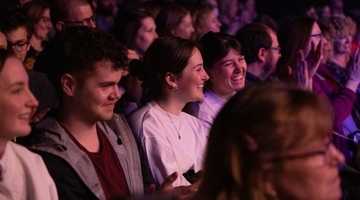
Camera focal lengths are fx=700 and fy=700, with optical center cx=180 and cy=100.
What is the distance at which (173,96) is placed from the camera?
3.23 metres

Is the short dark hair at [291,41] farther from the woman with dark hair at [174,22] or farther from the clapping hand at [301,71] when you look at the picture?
the woman with dark hair at [174,22]

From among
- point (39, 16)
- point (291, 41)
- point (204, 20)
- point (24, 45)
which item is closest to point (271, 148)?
point (24, 45)

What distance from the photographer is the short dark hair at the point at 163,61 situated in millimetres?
3213

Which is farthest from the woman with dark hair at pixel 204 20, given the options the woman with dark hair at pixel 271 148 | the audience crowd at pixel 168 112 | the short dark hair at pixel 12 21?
the woman with dark hair at pixel 271 148

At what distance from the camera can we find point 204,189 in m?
1.70

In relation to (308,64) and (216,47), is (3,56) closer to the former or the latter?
(216,47)

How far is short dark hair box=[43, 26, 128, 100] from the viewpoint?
260cm

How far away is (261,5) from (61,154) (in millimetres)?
8056

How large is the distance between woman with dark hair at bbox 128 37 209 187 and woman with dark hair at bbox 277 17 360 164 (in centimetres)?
145

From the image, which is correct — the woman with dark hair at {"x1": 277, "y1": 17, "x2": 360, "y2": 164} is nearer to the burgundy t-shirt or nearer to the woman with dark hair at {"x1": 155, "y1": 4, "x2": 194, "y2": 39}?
the woman with dark hair at {"x1": 155, "y1": 4, "x2": 194, "y2": 39}

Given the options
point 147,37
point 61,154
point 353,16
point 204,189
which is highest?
point 204,189

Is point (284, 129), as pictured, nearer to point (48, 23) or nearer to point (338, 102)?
point (338, 102)

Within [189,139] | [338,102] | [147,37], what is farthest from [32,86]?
[338,102]

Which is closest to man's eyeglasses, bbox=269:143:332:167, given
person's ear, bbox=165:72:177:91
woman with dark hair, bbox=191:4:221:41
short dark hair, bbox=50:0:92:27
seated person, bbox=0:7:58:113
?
person's ear, bbox=165:72:177:91
